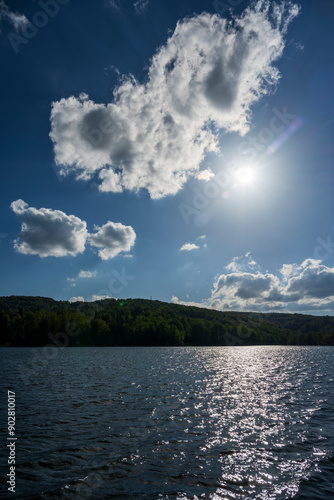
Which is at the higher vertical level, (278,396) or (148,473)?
(148,473)

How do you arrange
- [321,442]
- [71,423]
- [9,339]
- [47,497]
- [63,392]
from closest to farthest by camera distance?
[47,497]
[321,442]
[71,423]
[63,392]
[9,339]

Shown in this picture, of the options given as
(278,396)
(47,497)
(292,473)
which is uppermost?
(47,497)

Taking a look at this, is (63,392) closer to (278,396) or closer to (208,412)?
(208,412)

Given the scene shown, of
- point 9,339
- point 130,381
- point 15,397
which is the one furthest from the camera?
point 9,339

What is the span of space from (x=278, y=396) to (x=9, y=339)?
203606 mm

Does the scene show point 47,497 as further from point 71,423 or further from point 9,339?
point 9,339

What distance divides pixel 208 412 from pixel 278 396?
50.2 ft

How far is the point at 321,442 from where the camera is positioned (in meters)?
22.0

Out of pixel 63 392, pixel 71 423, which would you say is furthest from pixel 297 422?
pixel 63 392

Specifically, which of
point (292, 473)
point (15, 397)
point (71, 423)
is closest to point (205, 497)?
point (292, 473)

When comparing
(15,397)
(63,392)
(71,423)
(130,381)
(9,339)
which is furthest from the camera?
(9,339)

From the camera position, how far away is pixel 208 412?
98.6 ft

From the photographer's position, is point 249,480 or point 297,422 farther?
point 297,422

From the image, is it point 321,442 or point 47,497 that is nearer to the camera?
point 47,497
